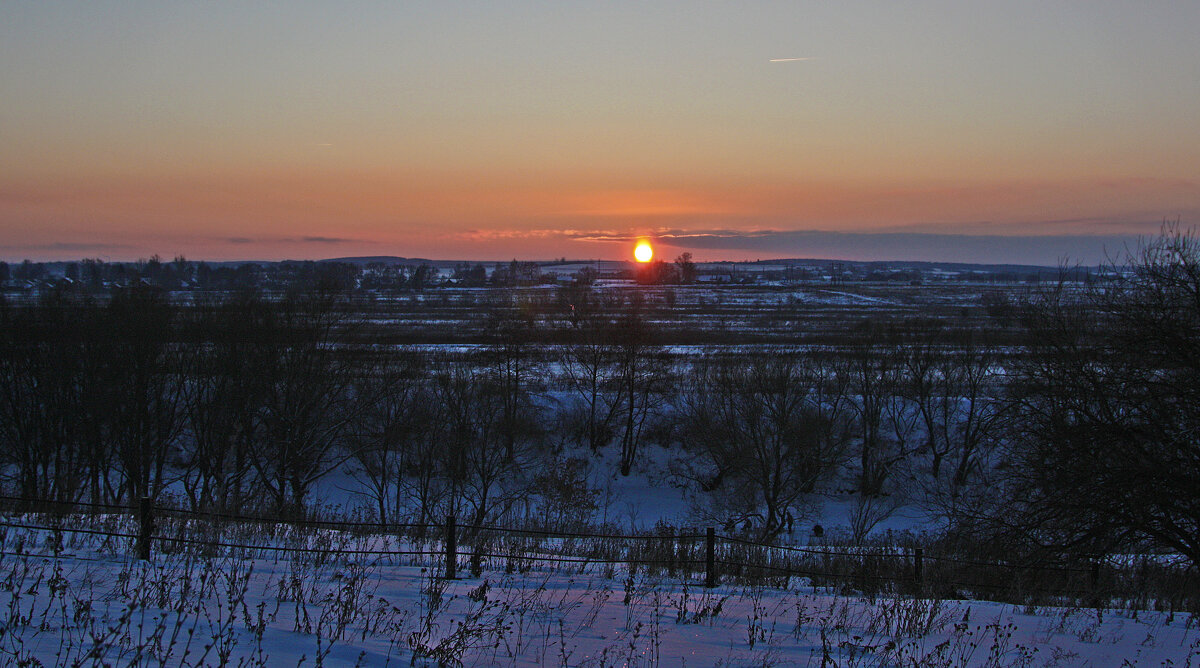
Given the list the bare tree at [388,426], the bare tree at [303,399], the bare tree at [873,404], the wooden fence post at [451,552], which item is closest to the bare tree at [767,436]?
the bare tree at [873,404]

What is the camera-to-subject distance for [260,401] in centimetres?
2975

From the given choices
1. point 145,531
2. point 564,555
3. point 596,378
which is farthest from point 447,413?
point 145,531

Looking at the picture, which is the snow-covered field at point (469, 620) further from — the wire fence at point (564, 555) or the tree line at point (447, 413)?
the tree line at point (447, 413)

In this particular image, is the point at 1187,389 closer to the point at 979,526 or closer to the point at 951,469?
the point at 979,526

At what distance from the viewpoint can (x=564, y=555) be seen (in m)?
11.8

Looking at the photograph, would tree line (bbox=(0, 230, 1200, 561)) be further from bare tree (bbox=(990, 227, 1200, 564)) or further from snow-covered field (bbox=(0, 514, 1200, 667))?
snow-covered field (bbox=(0, 514, 1200, 667))

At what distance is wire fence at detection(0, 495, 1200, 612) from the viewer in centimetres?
962

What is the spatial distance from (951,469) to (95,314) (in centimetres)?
3808

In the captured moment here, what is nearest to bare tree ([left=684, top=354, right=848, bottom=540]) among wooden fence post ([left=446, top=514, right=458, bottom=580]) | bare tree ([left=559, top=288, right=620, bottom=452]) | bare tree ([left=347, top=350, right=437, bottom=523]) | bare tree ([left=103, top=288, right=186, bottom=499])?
bare tree ([left=559, top=288, right=620, bottom=452])

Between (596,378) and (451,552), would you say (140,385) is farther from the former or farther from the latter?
(451,552)

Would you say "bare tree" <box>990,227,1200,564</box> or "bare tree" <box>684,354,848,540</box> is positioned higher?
"bare tree" <box>990,227,1200,564</box>

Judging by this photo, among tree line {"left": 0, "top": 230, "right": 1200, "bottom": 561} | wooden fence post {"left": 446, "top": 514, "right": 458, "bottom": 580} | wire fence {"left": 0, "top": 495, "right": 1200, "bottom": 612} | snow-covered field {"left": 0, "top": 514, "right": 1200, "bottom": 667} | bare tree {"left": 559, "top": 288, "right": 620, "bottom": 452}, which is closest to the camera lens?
snow-covered field {"left": 0, "top": 514, "right": 1200, "bottom": 667}

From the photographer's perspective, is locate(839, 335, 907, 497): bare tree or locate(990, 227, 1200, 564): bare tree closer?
locate(990, 227, 1200, 564): bare tree

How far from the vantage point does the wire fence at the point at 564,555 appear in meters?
9.62
